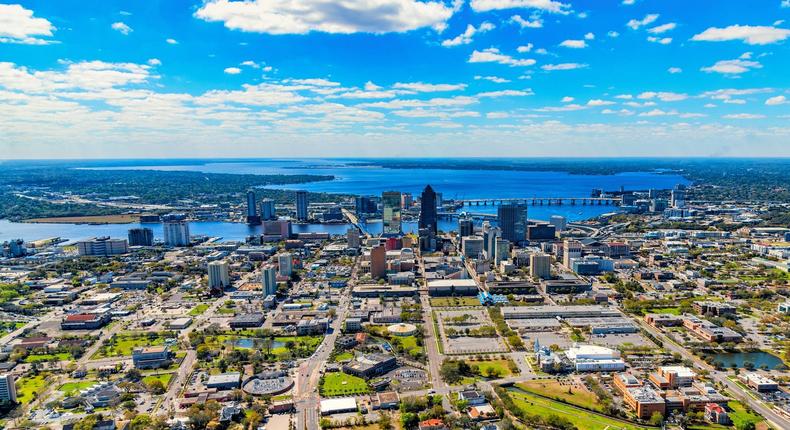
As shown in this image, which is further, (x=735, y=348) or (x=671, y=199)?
(x=671, y=199)

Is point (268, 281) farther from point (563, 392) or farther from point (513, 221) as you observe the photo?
point (513, 221)

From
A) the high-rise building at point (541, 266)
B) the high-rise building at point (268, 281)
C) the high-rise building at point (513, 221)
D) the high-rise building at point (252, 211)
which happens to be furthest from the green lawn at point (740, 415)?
the high-rise building at point (252, 211)

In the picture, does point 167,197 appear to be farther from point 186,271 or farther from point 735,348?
point 735,348

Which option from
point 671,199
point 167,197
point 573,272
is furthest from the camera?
point 167,197

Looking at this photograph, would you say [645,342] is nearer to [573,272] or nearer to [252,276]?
[573,272]

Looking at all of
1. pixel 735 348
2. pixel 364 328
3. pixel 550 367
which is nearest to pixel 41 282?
pixel 364 328

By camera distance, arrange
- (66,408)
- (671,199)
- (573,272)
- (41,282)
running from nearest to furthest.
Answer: (66,408) < (41,282) < (573,272) < (671,199)

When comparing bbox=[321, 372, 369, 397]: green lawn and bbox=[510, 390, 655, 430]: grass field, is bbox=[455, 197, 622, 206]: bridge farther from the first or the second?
bbox=[510, 390, 655, 430]: grass field
